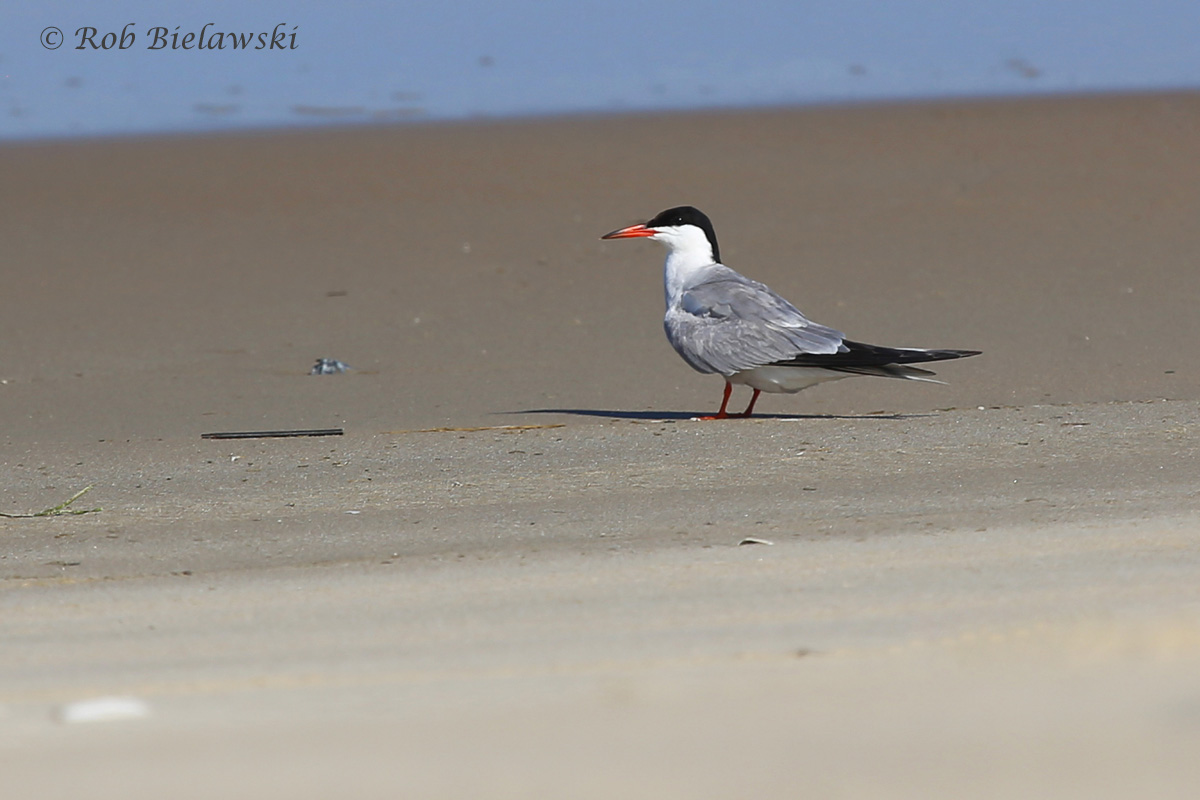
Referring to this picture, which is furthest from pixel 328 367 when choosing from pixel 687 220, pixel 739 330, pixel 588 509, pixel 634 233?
pixel 588 509

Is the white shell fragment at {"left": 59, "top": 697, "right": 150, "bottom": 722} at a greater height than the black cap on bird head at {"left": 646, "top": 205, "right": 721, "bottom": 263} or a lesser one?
lesser

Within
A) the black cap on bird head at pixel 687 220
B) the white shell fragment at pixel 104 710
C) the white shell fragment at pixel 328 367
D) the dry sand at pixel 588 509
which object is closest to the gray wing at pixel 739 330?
the dry sand at pixel 588 509

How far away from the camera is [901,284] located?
7867 millimetres

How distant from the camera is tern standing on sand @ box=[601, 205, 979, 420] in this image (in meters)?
4.78

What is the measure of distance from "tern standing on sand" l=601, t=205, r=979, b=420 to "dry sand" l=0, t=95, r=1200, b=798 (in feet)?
0.75

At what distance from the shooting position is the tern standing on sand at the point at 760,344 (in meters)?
4.78

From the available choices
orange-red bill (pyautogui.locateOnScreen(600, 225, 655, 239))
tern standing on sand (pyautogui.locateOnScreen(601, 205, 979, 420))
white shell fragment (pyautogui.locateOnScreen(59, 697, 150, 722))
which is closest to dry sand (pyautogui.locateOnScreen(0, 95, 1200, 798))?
white shell fragment (pyautogui.locateOnScreen(59, 697, 150, 722))

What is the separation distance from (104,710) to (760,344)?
353 cm

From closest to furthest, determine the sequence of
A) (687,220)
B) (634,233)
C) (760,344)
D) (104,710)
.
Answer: (104,710) → (760,344) → (687,220) → (634,233)

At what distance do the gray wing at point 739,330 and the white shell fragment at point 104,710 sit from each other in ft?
11.2

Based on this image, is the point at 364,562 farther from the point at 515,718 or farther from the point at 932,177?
the point at 932,177

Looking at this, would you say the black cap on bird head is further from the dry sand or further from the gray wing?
the dry sand

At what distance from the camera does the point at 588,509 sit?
3.14 m

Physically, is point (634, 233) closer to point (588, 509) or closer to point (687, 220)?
point (687, 220)
